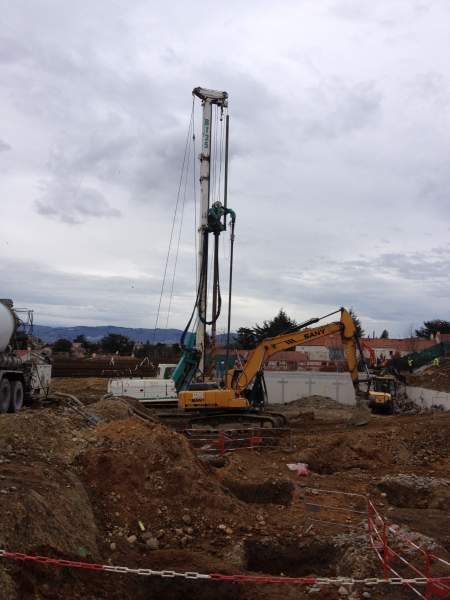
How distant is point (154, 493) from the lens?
10.7m

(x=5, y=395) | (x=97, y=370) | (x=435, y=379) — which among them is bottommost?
(x=5, y=395)

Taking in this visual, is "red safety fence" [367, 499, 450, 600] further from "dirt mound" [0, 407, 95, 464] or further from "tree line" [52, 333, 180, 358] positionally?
"tree line" [52, 333, 180, 358]

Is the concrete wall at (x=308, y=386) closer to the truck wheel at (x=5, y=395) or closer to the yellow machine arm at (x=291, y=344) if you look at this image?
the yellow machine arm at (x=291, y=344)

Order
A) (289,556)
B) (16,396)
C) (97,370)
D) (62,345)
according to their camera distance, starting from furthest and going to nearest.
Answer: (62,345), (97,370), (16,396), (289,556)

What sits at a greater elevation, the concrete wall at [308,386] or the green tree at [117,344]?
the green tree at [117,344]

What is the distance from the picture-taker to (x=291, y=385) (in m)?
31.8

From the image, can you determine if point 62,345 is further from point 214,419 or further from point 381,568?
point 381,568

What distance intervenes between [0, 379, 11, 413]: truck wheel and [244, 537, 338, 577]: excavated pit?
9.97 metres

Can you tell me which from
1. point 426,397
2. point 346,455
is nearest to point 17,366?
point 346,455

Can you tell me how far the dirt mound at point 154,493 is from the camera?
9711 millimetres

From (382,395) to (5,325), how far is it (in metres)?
18.9

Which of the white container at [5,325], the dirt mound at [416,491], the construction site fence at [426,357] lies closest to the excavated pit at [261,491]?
the dirt mound at [416,491]

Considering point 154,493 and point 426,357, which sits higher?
point 426,357

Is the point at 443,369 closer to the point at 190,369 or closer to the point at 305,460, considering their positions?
the point at 190,369
